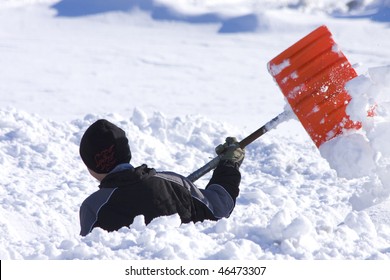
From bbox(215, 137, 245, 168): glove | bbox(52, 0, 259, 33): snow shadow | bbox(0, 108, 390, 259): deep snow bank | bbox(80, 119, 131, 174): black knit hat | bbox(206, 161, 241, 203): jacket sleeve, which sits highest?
bbox(80, 119, 131, 174): black knit hat

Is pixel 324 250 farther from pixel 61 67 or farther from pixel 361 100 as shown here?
pixel 61 67

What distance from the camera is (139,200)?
3016 millimetres

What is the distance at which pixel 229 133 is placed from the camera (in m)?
6.21

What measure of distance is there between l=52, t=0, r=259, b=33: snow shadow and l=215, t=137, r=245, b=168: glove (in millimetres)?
7596

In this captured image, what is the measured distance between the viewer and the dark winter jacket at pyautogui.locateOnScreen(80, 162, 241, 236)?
9.84 ft

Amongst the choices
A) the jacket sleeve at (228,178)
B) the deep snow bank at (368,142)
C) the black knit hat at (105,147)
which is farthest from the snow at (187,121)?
→ the black knit hat at (105,147)

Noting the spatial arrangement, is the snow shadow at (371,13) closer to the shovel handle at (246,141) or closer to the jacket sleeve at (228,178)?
the shovel handle at (246,141)

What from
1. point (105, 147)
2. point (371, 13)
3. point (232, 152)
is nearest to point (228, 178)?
point (232, 152)

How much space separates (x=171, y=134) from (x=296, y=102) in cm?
232

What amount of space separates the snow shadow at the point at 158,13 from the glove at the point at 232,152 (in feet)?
24.9

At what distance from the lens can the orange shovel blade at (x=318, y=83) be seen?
373 cm

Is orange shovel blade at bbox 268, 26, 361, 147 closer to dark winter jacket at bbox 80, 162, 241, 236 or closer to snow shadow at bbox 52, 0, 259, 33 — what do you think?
dark winter jacket at bbox 80, 162, 241, 236

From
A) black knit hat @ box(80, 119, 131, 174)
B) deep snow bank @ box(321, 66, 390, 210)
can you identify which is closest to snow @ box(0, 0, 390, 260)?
deep snow bank @ box(321, 66, 390, 210)

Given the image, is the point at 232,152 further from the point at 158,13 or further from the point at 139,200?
the point at 158,13
